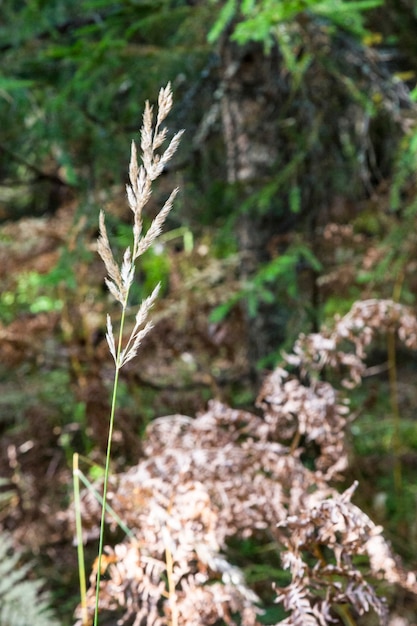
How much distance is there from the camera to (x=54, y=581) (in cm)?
392

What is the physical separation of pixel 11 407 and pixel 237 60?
103 inches

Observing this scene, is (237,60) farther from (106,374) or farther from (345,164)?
(106,374)

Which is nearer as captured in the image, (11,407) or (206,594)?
(206,594)

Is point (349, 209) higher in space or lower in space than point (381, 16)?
lower

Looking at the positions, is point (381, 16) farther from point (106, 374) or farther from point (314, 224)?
point (106, 374)

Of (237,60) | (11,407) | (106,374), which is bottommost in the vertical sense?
(11,407)

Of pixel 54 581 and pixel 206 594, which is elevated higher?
pixel 206 594

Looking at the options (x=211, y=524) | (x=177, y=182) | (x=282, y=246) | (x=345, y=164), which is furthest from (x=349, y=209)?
(x=211, y=524)

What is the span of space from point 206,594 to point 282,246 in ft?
8.88

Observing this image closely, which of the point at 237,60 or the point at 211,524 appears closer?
the point at 211,524

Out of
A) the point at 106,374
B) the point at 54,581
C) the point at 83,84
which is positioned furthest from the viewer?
the point at 106,374

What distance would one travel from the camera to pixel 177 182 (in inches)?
176

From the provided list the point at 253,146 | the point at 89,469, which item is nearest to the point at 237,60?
the point at 253,146

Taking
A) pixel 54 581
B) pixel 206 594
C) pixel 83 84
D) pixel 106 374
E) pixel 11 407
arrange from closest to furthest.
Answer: pixel 206 594 → pixel 83 84 → pixel 54 581 → pixel 106 374 → pixel 11 407
